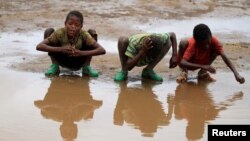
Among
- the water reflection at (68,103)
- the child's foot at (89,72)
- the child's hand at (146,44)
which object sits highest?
the child's hand at (146,44)

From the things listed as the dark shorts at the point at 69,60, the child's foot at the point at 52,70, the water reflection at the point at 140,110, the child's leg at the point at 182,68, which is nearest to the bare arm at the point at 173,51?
the child's leg at the point at 182,68

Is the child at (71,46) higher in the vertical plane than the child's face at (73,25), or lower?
lower

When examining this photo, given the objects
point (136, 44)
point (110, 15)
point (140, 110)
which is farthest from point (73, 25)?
point (110, 15)

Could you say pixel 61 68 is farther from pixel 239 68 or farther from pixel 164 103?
pixel 239 68

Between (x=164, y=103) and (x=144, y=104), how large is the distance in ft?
0.77

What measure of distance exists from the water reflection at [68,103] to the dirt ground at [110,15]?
75 centimetres

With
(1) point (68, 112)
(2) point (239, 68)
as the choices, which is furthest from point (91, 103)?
(2) point (239, 68)

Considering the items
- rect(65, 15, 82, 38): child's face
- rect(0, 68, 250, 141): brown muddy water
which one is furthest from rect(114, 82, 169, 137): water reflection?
rect(65, 15, 82, 38): child's face

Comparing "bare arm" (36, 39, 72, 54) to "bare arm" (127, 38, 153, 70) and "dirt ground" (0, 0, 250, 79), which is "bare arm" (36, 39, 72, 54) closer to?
"dirt ground" (0, 0, 250, 79)

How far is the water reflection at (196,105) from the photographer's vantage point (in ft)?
15.0

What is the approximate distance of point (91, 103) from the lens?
526cm

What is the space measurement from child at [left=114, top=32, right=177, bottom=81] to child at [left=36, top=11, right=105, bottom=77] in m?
0.31

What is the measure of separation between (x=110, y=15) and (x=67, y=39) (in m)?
5.41

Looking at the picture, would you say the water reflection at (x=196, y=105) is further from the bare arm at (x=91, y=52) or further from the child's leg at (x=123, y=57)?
the bare arm at (x=91, y=52)
